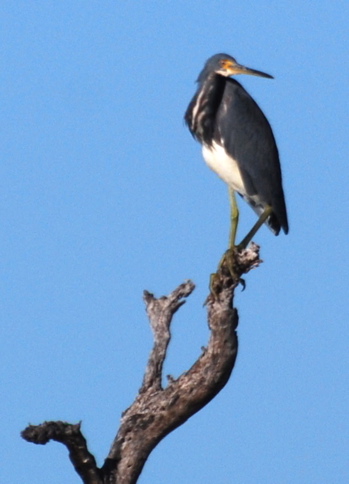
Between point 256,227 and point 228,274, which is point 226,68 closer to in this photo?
point 256,227

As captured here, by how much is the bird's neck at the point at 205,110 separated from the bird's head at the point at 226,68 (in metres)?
0.08

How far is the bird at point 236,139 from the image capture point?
32.7ft

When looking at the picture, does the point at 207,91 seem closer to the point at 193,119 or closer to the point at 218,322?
the point at 193,119

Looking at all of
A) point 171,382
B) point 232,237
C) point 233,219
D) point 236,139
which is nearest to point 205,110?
point 236,139

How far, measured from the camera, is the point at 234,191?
10109 mm

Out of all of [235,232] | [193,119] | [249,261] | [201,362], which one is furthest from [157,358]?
[193,119]

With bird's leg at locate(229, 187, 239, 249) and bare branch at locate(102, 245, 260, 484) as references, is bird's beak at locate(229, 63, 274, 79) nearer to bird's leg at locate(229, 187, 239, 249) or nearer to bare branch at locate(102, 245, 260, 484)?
bird's leg at locate(229, 187, 239, 249)

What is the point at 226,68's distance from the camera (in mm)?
10367

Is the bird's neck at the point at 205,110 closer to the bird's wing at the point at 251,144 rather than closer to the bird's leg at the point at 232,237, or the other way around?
the bird's wing at the point at 251,144

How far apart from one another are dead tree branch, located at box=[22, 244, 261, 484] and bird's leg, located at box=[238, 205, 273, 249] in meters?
1.10

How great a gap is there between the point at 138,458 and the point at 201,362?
78 centimetres

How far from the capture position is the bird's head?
10321 mm

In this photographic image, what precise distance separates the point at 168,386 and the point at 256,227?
1.88m

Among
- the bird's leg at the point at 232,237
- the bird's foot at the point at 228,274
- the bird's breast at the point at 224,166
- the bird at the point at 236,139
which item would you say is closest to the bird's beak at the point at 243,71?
the bird at the point at 236,139
